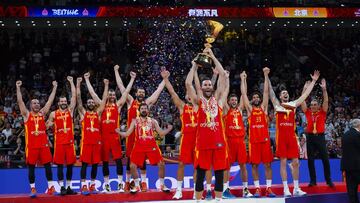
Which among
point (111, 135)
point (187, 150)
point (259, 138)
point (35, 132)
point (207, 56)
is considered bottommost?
point (187, 150)

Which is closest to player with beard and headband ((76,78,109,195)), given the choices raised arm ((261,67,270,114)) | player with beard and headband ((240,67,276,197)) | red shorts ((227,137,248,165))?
red shorts ((227,137,248,165))

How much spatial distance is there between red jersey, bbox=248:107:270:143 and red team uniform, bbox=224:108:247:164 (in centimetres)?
23

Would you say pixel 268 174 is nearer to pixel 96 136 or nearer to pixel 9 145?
pixel 96 136

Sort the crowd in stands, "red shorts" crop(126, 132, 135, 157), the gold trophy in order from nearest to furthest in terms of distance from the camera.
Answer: the gold trophy
"red shorts" crop(126, 132, 135, 157)
the crowd in stands

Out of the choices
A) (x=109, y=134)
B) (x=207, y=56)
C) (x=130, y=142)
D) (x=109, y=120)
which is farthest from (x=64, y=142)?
(x=207, y=56)

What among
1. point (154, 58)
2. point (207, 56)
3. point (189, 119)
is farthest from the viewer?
point (154, 58)

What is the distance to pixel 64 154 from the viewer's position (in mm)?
13875

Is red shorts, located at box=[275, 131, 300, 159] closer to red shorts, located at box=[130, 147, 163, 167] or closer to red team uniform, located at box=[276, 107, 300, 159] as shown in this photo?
red team uniform, located at box=[276, 107, 300, 159]

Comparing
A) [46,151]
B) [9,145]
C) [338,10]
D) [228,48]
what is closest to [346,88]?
[338,10]

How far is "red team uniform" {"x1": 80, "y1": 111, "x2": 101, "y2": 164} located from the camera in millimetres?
13875

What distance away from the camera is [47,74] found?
2553cm

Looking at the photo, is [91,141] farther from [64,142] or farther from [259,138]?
[259,138]

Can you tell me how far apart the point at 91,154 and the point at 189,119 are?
240 centimetres

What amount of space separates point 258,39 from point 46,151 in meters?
17.6
